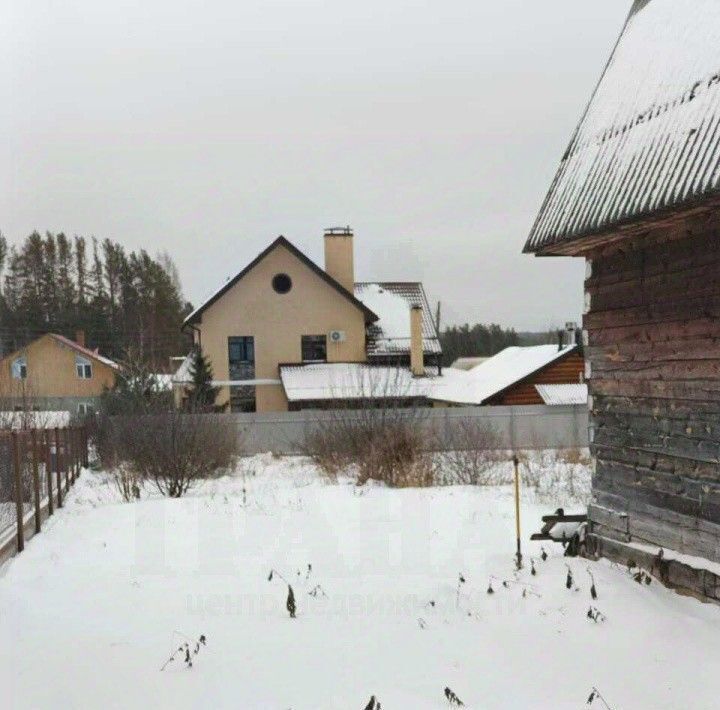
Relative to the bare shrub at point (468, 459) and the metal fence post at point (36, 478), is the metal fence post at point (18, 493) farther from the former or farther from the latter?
the bare shrub at point (468, 459)

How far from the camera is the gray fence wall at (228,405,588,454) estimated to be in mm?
21750

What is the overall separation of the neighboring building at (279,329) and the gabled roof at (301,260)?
0.13ft

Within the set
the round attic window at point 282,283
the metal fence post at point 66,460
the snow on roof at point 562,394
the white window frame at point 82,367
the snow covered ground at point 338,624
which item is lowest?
the snow covered ground at point 338,624

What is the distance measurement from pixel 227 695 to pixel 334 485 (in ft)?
28.6

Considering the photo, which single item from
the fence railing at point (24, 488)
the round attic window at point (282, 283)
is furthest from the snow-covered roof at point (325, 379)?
the fence railing at point (24, 488)

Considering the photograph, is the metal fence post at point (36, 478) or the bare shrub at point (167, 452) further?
the bare shrub at point (167, 452)

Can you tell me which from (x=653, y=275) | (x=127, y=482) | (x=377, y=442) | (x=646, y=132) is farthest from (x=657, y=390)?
(x=127, y=482)

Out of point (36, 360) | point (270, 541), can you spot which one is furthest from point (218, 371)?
point (270, 541)

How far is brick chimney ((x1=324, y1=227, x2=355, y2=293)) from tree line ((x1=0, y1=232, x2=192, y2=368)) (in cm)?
2188

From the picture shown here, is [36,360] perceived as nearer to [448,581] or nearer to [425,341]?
[425,341]

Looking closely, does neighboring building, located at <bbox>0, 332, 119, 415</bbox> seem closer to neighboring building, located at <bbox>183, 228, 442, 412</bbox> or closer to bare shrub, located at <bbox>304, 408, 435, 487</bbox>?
neighboring building, located at <bbox>183, 228, 442, 412</bbox>

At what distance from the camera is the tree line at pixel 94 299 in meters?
50.3

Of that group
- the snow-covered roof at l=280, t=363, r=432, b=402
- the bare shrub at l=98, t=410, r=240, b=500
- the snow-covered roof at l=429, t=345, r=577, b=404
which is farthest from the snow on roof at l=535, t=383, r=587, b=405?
the bare shrub at l=98, t=410, r=240, b=500

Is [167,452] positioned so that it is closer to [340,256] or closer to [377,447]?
[377,447]
